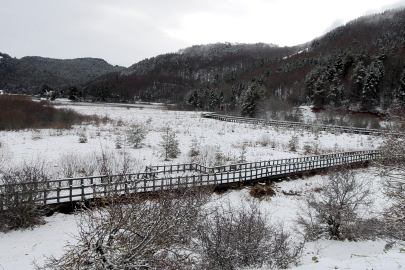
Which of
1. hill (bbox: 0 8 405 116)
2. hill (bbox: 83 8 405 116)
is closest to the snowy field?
hill (bbox: 0 8 405 116)

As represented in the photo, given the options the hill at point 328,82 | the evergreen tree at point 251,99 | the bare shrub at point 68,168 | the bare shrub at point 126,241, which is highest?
the hill at point 328,82

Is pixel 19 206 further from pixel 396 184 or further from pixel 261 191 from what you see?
pixel 396 184

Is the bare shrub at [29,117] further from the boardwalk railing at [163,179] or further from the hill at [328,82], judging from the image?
the hill at [328,82]

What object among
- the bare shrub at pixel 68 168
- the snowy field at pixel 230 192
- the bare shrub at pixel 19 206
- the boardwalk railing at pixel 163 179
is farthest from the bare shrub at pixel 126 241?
the bare shrub at pixel 68 168

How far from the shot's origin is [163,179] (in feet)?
31.3

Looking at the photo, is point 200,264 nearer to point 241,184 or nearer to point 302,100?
point 241,184

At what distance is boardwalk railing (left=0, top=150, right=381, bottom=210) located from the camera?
31.4 feet

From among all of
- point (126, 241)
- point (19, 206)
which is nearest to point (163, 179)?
point (126, 241)

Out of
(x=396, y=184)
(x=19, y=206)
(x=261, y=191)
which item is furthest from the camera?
(x=261, y=191)

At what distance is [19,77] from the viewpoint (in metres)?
161

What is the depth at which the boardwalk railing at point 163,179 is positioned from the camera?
956cm

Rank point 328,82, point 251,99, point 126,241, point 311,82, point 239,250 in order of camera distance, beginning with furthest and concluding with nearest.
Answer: point 311,82 < point 328,82 < point 251,99 < point 239,250 < point 126,241

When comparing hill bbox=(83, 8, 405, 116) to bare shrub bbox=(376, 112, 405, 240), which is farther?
hill bbox=(83, 8, 405, 116)

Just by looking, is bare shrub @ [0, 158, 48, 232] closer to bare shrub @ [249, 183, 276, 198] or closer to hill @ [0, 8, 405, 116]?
bare shrub @ [249, 183, 276, 198]
